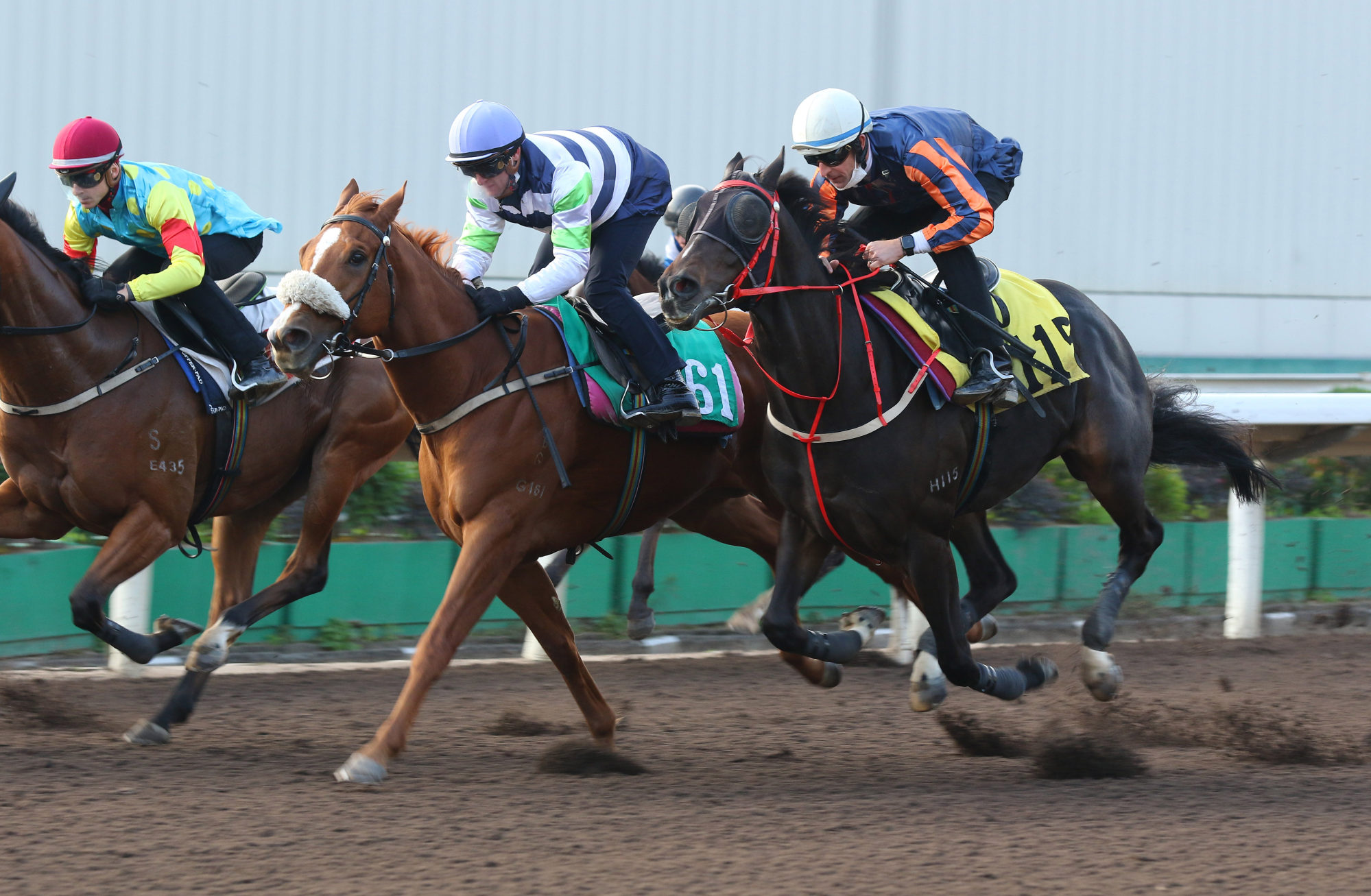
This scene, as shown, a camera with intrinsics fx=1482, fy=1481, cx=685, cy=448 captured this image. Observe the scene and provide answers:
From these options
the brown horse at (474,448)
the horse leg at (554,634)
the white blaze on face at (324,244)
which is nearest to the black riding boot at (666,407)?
the brown horse at (474,448)

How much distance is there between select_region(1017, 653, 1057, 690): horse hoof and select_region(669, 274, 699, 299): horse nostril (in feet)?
5.83

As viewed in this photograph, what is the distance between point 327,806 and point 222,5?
489cm

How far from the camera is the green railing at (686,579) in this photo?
5887mm

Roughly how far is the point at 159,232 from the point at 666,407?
1842mm

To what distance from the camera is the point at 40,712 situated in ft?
16.2

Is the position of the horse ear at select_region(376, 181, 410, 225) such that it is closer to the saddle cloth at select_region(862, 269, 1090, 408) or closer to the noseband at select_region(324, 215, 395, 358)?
the noseband at select_region(324, 215, 395, 358)

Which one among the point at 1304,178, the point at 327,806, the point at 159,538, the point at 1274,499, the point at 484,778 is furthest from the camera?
the point at 1304,178

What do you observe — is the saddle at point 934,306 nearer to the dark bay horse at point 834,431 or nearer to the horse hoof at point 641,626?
the dark bay horse at point 834,431

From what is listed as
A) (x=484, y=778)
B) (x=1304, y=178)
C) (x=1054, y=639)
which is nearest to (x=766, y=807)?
(x=484, y=778)

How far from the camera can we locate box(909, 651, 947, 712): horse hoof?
15.3ft

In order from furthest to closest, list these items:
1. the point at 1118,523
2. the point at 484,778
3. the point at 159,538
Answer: the point at 1118,523, the point at 159,538, the point at 484,778

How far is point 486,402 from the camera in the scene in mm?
4438

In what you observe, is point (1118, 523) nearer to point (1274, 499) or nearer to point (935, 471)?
point (935, 471)

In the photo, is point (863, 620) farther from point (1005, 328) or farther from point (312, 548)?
point (312, 548)
